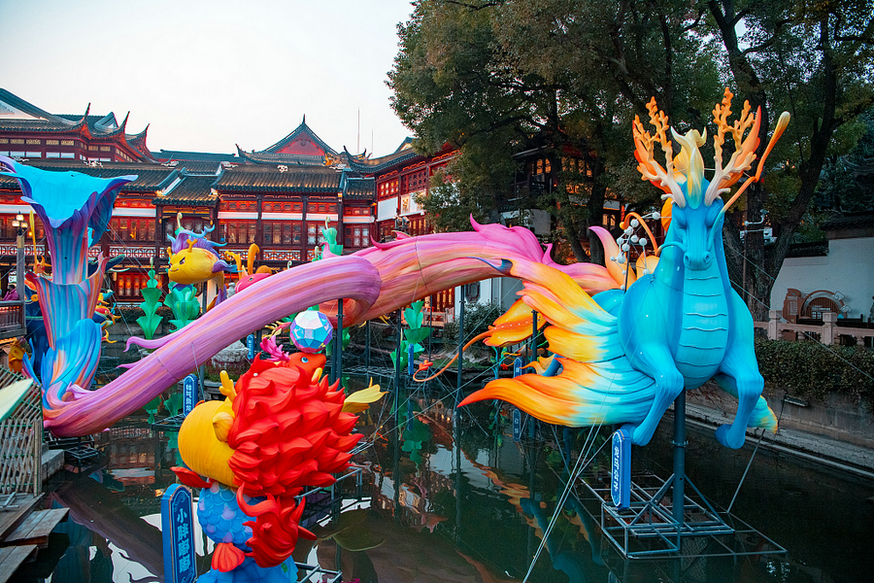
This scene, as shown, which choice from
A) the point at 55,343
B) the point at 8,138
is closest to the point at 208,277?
the point at 55,343

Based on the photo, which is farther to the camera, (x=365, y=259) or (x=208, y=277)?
(x=208, y=277)

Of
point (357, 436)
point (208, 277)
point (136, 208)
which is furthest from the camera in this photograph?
point (136, 208)

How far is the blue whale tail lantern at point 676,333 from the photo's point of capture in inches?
248

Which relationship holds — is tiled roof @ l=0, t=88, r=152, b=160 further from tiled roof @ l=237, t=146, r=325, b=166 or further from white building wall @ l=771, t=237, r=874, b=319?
white building wall @ l=771, t=237, r=874, b=319

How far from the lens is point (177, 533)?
186 inches

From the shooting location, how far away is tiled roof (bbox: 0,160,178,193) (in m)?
31.8

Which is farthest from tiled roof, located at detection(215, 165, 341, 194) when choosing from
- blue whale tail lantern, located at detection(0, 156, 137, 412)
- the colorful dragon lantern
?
the colorful dragon lantern

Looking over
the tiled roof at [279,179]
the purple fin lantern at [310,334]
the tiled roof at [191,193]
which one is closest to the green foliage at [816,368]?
the purple fin lantern at [310,334]

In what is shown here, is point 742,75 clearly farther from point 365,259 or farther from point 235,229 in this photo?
point 235,229

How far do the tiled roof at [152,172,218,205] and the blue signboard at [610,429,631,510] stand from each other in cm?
3059

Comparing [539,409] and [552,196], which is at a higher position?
[552,196]

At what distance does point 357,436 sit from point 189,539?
1958 mm

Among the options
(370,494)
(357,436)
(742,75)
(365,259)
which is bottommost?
(370,494)

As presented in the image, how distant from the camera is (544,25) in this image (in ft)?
39.1
